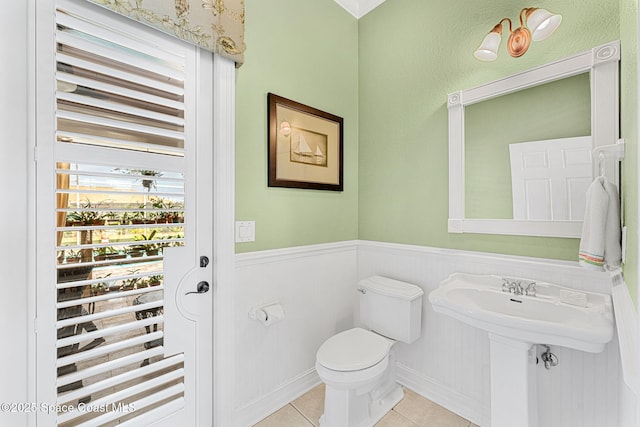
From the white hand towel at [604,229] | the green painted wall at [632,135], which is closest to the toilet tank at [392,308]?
the white hand towel at [604,229]

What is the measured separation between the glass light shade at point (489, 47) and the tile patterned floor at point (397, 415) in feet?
6.66

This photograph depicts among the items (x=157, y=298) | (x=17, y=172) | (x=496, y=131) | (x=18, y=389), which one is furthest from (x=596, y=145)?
(x=18, y=389)

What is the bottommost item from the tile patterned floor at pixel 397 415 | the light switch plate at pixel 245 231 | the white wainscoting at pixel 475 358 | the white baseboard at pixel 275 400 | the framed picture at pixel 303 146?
the tile patterned floor at pixel 397 415

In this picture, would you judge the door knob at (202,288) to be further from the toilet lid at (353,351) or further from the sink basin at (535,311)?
the sink basin at (535,311)

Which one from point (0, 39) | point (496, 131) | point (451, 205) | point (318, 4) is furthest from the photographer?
point (318, 4)

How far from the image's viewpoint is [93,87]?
3.68 feet

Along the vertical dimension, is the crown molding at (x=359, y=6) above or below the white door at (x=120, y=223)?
above

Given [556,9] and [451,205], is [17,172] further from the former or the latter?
[556,9]

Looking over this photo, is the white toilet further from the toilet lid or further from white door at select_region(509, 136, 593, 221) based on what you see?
white door at select_region(509, 136, 593, 221)

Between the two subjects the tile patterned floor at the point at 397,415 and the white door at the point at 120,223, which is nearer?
the white door at the point at 120,223

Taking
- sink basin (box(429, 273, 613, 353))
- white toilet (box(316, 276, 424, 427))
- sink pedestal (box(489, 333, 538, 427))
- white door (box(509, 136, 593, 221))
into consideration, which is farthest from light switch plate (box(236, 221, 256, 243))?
white door (box(509, 136, 593, 221))

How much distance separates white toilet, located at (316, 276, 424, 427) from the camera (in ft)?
4.57

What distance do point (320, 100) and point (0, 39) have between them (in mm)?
1485

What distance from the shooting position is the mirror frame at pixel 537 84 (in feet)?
3.81
